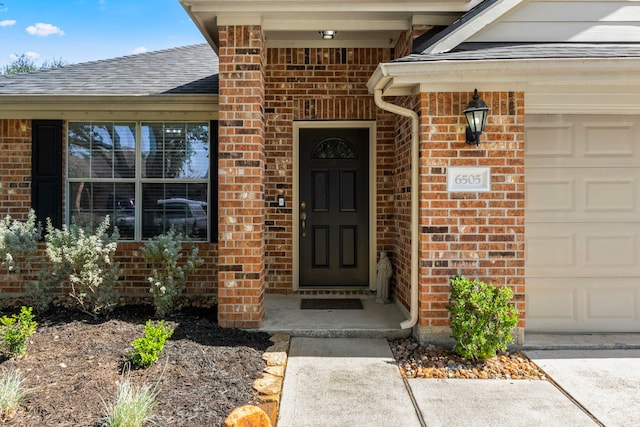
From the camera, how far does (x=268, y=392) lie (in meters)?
3.13

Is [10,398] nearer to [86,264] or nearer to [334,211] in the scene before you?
[86,264]

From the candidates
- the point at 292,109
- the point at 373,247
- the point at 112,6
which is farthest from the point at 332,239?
the point at 112,6

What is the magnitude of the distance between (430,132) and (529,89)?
1049 millimetres

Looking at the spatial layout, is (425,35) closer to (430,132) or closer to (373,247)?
(430,132)

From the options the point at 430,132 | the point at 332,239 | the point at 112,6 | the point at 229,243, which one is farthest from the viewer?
the point at 112,6

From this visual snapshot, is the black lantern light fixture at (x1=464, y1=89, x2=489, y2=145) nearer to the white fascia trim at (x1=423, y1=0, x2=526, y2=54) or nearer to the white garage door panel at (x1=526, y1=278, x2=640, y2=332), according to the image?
the white fascia trim at (x1=423, y1=0, x2=526, y2=54)

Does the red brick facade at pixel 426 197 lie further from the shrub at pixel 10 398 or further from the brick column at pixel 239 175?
the shrub at pixel 10 398

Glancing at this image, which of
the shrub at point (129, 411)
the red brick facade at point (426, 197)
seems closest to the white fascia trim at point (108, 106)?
the red brick facade at point (426, 197)

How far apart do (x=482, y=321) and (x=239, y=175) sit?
2625mm

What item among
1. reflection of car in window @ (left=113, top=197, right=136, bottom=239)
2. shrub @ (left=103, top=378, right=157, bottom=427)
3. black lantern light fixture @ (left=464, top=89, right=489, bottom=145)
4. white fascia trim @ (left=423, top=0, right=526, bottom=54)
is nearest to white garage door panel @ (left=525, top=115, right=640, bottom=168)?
black lantern light fixture @ (left=464, top=89, right=489, bottom=145)

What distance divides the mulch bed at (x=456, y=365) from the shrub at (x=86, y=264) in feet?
9.88

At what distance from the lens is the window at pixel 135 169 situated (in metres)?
5.52

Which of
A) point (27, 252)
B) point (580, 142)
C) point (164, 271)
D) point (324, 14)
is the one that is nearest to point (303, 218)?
point (164, 271)

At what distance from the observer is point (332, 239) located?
5867 millimetres
